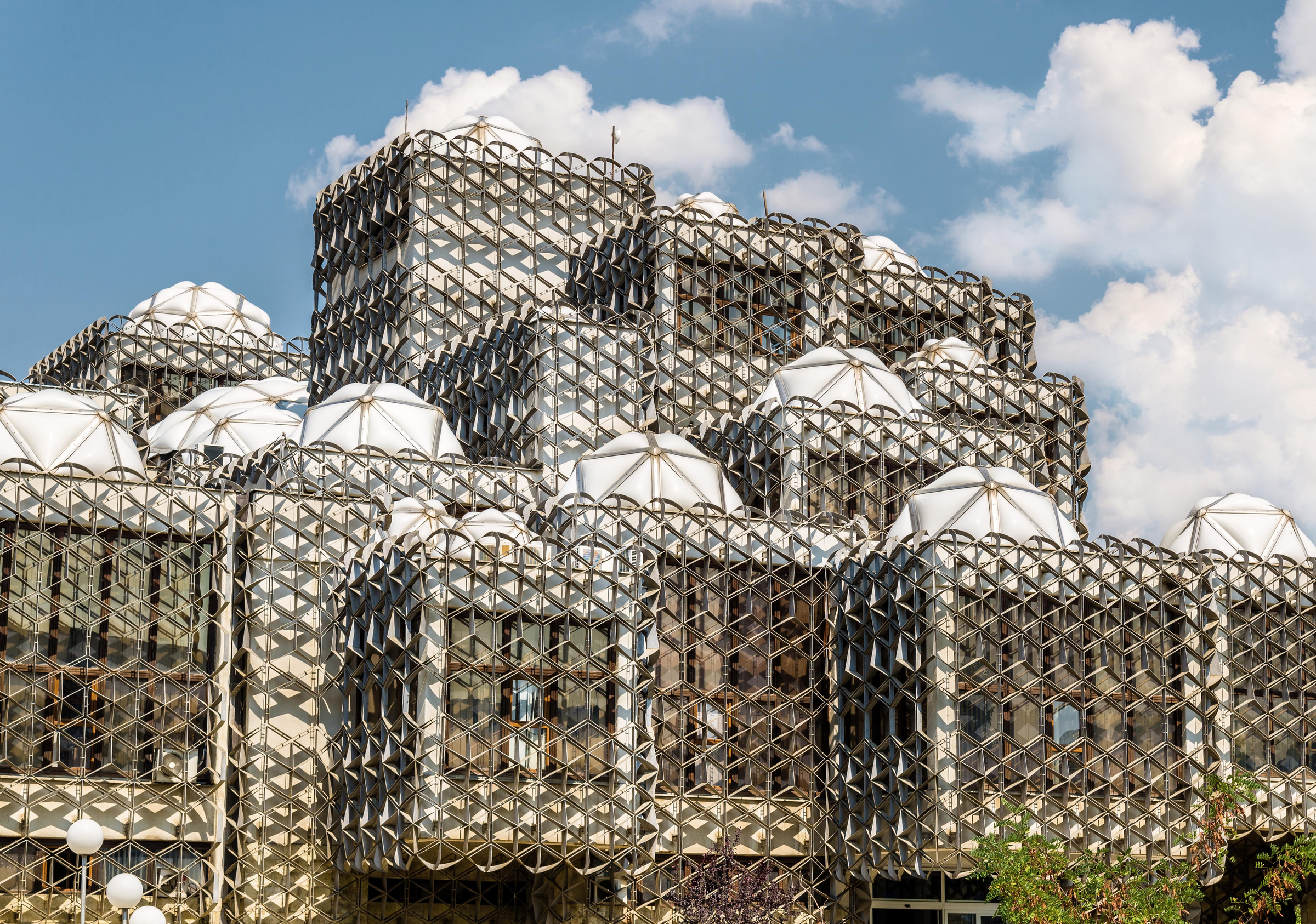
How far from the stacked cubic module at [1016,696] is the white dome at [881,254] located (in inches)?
886

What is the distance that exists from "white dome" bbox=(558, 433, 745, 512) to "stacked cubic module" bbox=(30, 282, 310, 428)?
22.5m

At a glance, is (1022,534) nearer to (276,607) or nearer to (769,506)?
(769,506)

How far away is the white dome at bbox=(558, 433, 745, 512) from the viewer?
4044 cm

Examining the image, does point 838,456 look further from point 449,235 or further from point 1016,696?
point 449,235

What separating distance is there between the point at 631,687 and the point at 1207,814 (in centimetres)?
1349

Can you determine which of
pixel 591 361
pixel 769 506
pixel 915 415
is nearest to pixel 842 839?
pixel 769 506

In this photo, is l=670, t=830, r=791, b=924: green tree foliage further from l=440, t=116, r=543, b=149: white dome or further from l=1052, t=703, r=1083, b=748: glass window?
l=440, t=116, r=543, b=149: white dome

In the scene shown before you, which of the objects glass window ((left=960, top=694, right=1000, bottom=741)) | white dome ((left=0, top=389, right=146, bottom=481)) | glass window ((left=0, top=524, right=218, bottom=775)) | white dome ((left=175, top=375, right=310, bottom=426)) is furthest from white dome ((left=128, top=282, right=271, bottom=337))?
glass window ((left=960, top=694, right=1000, bottom=741))

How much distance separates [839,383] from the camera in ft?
154

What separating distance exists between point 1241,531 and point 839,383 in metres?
12.4

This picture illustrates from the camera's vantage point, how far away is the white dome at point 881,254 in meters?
59.5

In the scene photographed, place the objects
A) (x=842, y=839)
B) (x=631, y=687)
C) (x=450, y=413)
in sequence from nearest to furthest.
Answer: (x=631, y=687) < (x=842, y=839) < (x=450, y=413)

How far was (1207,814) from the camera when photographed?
3603cm

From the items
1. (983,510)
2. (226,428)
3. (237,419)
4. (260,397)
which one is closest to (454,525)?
(983,510)
